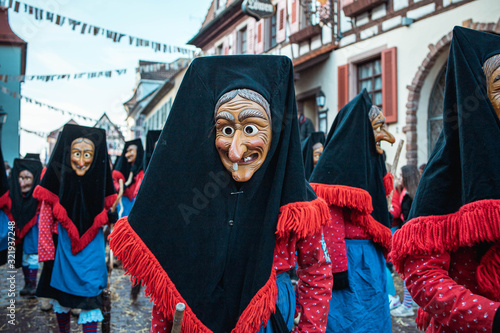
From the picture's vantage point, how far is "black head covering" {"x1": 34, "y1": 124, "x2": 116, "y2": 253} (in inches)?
163

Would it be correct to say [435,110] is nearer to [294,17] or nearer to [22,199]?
[294,17]

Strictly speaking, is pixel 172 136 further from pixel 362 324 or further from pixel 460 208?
pixel 362 324

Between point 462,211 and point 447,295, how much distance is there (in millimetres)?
323

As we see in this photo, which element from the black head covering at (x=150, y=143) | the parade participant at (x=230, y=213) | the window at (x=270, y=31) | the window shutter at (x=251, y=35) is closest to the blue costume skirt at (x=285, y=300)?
the parade participant at (x=230, y=213)

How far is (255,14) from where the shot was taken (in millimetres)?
12805

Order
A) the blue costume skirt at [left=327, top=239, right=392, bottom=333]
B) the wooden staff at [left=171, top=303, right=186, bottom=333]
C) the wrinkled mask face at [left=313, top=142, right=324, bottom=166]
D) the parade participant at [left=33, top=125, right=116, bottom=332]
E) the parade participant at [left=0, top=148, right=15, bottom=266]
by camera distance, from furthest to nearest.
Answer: the wrinkled mask face at [left=313, top=142, right=324, bottom=166] < the parade participant at [left=0, top=148, right=15, bottom=266] < the parade participant at [left=33, top=125, right=116, bottom=332] < the blue costume skirt at [left=327, top=239, right=392, bottom=333] < the wooden staff at [left=171, top=303, right=186, bottom=333]

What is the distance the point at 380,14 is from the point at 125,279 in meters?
9.51

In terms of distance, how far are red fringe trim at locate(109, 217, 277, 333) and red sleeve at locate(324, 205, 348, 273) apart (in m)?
1.08

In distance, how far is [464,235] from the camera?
1.56 meters

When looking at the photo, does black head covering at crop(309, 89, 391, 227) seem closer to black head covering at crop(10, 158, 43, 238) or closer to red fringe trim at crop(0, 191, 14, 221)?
red fringe trim at crop(0, 191, 14, 221)

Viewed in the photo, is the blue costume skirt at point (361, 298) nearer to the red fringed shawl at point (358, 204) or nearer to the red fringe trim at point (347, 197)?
the red fringed shawl at point (358, 204)

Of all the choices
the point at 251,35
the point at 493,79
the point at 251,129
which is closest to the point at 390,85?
the point at 251,35

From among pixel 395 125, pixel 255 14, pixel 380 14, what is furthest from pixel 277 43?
pixel 395 125

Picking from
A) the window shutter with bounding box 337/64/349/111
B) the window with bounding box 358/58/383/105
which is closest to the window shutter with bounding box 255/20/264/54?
the window shutter with bounding box 337/64/349/111
